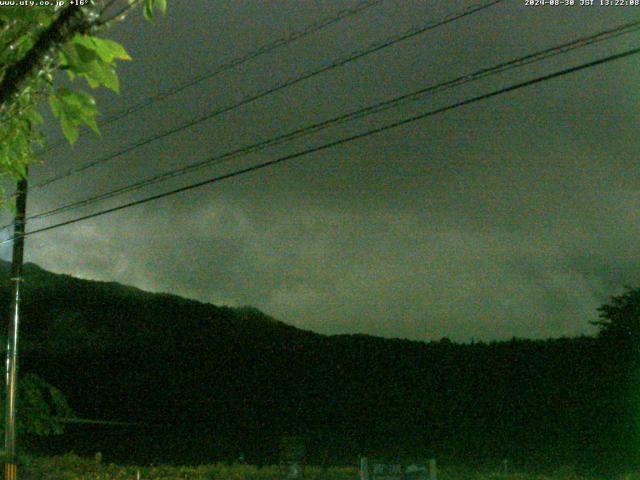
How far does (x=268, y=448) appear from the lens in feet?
95.2

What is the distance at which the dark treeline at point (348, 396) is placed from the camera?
25344mm

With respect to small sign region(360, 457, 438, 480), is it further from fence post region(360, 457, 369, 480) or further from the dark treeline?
the dark treeline

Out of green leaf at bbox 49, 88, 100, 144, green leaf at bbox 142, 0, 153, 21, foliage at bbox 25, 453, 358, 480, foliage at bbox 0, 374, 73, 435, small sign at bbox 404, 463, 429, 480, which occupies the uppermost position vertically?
green leaf at bbox 142, 0, 153, 21

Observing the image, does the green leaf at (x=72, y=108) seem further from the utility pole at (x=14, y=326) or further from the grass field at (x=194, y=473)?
the utility pole at (x=14, y=326)

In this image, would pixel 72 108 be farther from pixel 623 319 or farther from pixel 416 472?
pixel 623 319

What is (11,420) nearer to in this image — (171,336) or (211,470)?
(211,470)

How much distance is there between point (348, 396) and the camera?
31969 millimetres

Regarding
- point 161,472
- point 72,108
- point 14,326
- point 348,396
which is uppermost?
point 14,326

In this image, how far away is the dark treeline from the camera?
83.1ft

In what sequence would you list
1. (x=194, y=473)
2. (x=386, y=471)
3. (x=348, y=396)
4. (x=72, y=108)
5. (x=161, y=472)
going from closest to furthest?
1. (x=72, y=108)
2. (x=386, y=471)
3. (x=194, y=473)
4. (x=161, y=472)
5. (x=348, y=396)

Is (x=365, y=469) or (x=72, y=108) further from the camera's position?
(x=365, y=469)

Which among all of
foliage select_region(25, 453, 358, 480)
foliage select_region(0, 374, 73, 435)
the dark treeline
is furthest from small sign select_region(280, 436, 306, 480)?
foliage select_region(0, 374, 73, 435)

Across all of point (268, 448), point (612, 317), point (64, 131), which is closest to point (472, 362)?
point (612, 317)

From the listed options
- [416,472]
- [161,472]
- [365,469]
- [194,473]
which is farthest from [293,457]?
[161,472]
